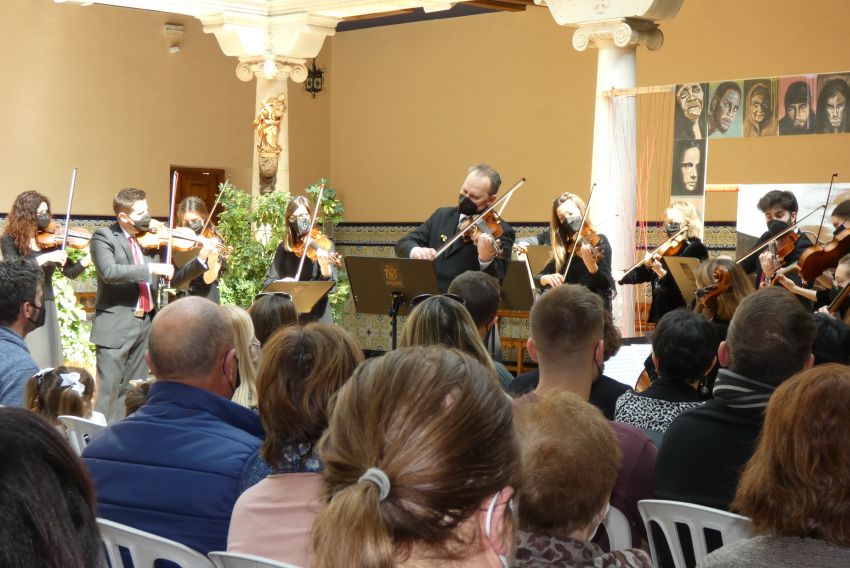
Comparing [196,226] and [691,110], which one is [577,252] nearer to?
[691,110]

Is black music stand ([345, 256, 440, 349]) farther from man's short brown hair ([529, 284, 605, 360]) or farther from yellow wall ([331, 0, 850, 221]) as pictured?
yellow wall ([331, 0, 850, 221])

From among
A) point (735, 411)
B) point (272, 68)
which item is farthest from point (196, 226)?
point (735, 411)

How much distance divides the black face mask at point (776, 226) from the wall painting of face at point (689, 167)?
0.43m

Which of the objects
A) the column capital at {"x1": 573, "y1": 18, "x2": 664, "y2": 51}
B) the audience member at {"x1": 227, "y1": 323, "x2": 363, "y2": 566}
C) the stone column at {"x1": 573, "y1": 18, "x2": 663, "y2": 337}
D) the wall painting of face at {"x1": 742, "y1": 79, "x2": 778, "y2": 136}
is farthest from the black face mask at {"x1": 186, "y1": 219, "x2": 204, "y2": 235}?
the audience member at {"x1": 227, "y1": 323, "x2": 363, "y2": 566}

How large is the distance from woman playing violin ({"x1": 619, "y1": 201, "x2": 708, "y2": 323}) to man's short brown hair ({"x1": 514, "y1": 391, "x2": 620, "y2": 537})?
517 cm

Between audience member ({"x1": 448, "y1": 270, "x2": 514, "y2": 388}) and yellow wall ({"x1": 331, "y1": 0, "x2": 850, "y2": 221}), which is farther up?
yellow wall ({"x1": 331, "y1": 0, "x2": 850, "y2": 221})

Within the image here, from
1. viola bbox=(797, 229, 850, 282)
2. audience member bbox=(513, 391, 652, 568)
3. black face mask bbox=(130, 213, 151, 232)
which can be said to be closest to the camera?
audience member bbox=(513, 391, 652, 568)

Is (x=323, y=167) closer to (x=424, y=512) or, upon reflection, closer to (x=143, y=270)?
(x=143, y=270)

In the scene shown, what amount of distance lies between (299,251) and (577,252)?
5.20 feet

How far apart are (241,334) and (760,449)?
211cm

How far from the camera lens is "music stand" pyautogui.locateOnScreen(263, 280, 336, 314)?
6.06 m

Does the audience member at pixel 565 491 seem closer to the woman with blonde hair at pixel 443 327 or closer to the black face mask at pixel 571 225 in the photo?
the woman with blonde hair at pixel 443 327

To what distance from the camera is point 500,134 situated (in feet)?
36.9

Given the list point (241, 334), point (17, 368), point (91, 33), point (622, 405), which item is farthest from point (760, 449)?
point (91, 33)
